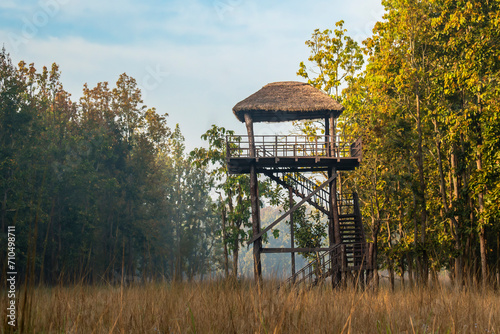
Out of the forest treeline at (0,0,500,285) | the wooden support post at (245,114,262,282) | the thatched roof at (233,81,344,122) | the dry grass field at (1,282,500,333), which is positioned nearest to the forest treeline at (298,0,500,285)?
the forest treeline at (0,0,500,285)

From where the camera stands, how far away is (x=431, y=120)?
2139cm

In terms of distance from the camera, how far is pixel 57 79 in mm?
40719

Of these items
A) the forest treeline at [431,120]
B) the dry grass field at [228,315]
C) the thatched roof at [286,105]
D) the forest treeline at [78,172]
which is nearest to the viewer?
the dry grass field at [228,315]

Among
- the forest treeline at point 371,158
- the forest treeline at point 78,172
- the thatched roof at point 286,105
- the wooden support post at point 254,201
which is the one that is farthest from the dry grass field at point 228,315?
the forest treeline at point 78,172

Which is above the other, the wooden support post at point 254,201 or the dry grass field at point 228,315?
the wooden support post at point 254,201

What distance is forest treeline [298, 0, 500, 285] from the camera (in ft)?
54.6

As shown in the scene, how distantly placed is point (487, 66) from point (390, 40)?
553 centimetres

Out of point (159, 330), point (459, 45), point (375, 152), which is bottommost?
point (159, 330)

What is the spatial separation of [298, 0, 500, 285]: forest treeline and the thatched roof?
3.37 meters

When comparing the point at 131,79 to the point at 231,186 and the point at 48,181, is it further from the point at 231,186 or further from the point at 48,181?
the point at 231,186

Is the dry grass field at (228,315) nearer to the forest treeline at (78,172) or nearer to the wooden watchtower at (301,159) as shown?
the wooden watchtower at (301,159)

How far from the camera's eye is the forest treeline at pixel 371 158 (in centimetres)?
1714

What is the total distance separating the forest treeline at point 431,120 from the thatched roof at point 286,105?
3366 millimetres

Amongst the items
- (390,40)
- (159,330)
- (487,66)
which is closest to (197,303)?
(159,330)
